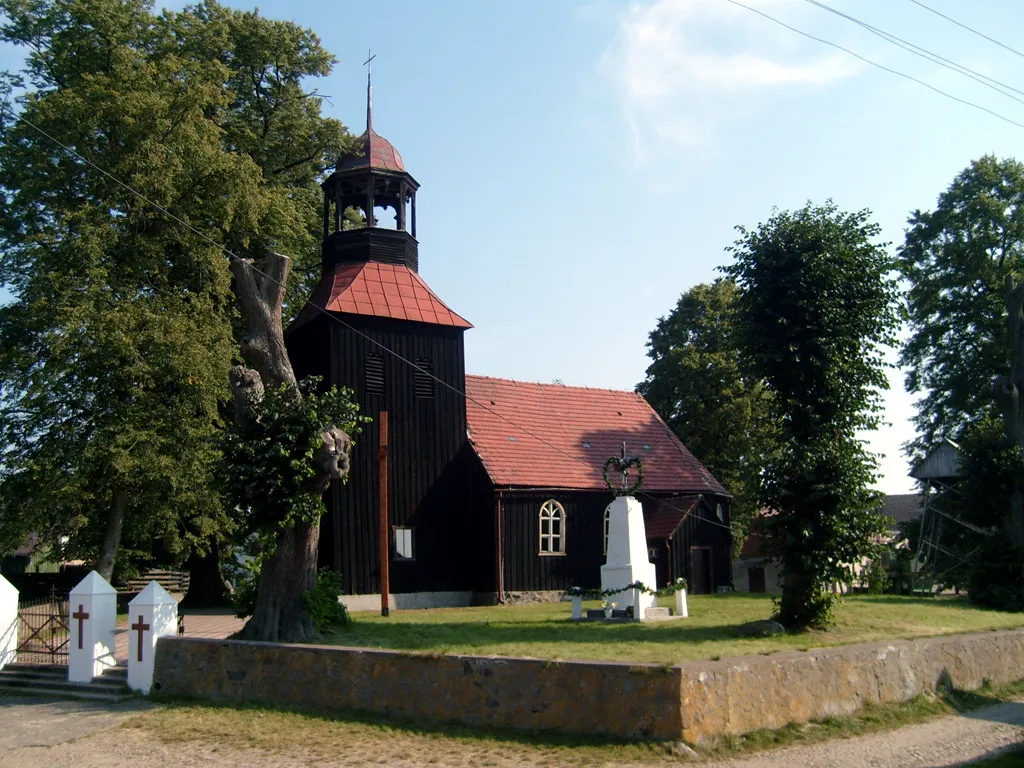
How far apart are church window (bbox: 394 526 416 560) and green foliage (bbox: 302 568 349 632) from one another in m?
8.04

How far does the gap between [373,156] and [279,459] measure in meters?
14.6

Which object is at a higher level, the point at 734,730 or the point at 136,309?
the point at 136,309

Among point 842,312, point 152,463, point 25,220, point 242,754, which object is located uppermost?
point 25,220

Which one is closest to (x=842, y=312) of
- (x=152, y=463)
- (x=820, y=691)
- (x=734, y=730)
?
(x=820, y=691)

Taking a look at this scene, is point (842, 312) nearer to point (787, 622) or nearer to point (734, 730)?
point (787, 622)

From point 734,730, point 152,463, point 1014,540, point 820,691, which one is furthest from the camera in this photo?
point 1014,540

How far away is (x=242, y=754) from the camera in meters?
11.1

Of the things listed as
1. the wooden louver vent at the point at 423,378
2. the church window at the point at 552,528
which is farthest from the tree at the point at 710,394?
the wooden louver vent at the point at 423,378

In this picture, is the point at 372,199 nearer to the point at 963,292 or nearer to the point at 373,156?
the point at 373,156

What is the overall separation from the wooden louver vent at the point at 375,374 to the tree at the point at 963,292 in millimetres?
19911

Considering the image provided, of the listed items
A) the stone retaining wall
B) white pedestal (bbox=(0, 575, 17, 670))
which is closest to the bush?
the stone retaining wall

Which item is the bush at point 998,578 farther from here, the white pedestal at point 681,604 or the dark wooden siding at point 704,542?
the white pedestal at point 681,604

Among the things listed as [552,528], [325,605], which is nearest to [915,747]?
[325,605]

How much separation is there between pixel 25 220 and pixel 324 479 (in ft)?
52.3
